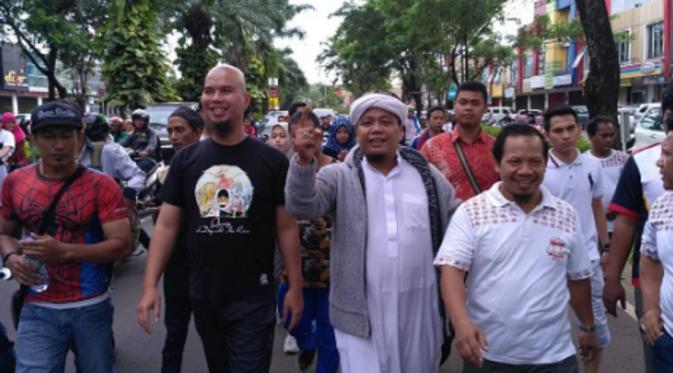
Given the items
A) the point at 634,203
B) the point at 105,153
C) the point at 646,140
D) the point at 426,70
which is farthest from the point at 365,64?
the point at 634,203

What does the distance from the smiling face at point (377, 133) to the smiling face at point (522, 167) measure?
55 cm

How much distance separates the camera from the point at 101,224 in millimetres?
3244

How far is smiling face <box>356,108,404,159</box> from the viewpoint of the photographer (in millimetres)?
3145

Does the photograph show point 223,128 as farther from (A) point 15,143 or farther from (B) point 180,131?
(A) point 15,143

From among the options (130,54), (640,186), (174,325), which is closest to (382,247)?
(640,186)

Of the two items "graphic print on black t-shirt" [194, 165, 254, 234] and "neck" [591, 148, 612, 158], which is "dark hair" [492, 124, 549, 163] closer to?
"graphic print on black t-shirt" [194, 165, 254, 234]

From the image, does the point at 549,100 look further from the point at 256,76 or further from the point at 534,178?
the point at 534,178

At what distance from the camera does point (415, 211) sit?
3.13 meters

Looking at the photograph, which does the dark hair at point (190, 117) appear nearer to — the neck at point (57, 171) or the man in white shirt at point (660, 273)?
the neck at point (57, 171)

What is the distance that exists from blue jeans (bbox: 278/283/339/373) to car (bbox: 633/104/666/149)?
42.4 ft

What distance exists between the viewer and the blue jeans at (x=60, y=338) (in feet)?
10.1

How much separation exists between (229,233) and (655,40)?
35.9 m

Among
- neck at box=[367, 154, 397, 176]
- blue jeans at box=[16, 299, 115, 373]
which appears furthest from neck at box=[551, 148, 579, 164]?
blue jeans at box=[16, 299, 115, 373]

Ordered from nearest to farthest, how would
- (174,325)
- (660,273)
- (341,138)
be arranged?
1. (660,273)
2. (174,325)
3. (341,138)
